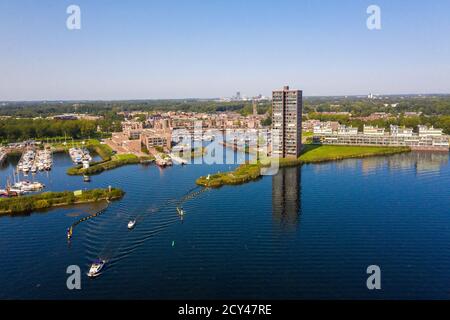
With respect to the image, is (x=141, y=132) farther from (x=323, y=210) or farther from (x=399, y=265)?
(x=399, y=265)

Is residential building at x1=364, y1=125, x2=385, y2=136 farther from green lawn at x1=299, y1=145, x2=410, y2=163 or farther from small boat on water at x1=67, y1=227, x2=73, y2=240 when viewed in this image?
small boat on water at x1=67, y1=227, x2=73, y2=240

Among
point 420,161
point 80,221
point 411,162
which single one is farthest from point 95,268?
point 420,161

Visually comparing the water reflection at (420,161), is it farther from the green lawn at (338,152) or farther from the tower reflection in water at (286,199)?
the tower reflection in water at (286,199)

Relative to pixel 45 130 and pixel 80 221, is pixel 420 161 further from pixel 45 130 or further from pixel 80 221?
pixel 45 130

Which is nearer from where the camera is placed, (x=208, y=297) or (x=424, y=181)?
(x=208, y=297)

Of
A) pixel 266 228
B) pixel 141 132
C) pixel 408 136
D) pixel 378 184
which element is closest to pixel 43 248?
pixel 266 228

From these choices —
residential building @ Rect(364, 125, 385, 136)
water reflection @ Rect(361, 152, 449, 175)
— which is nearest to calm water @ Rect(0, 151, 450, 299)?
water reflection @ Rect(361, 152, 449, 175)
